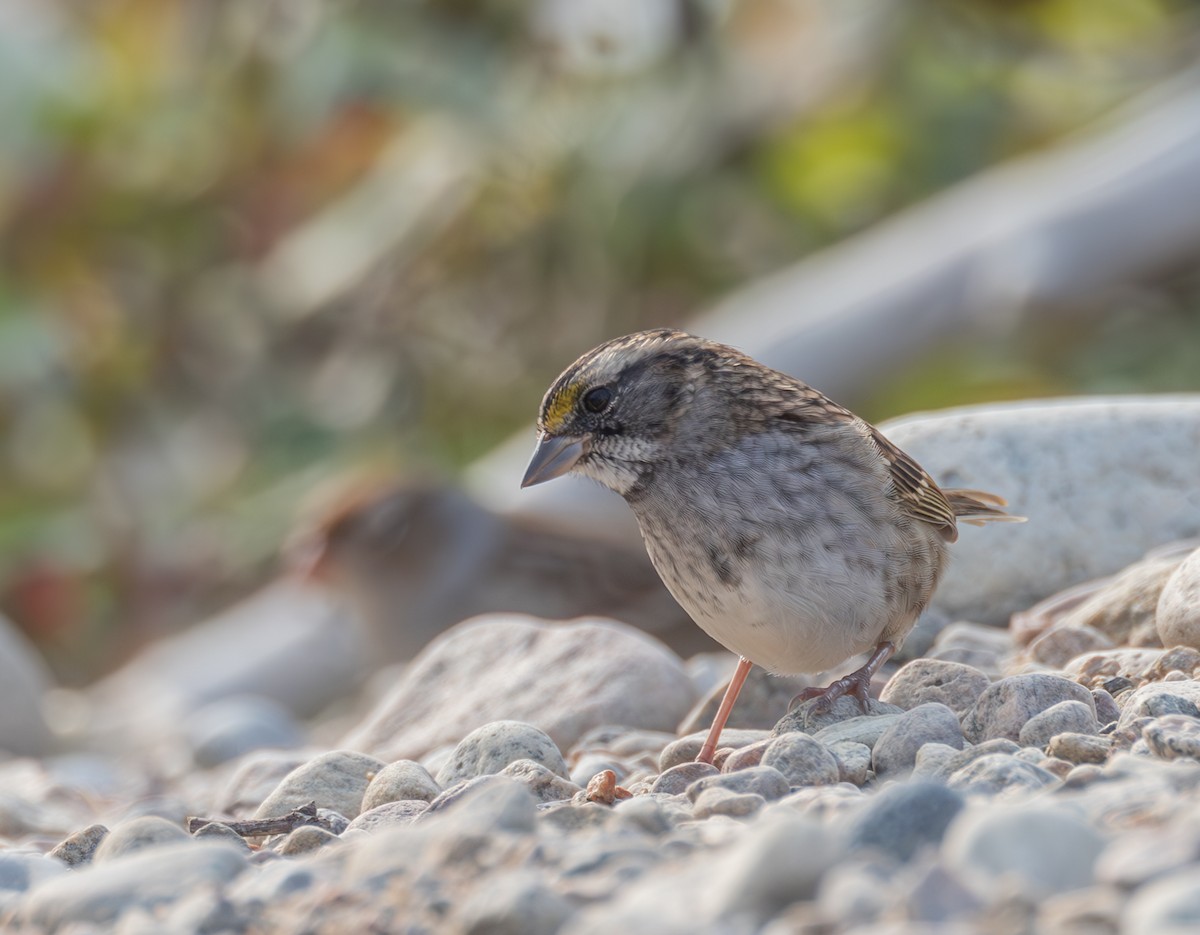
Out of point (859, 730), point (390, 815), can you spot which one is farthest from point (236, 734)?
point (859, 730)

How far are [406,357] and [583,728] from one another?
6037 millimetres

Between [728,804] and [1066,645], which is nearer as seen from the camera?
[728,804]

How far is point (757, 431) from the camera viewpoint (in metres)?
3.55

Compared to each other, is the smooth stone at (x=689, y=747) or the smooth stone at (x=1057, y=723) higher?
the smooth stone at (x=689, y=747)

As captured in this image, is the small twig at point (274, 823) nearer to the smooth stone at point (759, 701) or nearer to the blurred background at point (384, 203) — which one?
the smooth stone at point (759, 701)

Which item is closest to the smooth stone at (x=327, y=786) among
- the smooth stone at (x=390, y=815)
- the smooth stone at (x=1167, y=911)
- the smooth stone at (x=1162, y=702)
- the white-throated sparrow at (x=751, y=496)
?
the smooth stone at (x=390, y=815)

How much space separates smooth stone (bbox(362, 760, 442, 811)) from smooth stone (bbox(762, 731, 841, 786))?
0.65 m

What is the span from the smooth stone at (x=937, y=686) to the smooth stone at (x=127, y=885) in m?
1.47

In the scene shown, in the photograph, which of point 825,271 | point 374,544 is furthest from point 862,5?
point 374,544

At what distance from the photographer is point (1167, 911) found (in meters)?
1.75

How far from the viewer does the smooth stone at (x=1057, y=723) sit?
9.87 feet

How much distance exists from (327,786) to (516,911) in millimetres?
1508

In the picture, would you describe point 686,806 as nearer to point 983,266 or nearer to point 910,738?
point 910,738

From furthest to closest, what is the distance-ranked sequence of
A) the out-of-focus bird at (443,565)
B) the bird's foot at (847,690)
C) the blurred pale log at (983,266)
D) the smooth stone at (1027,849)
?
1. the blurred pale log at (983,266)
2. the out-of-focus bird at (443,565)
3. the bird's foot at (847,690)
4. the smooth stone at (1027,849)
